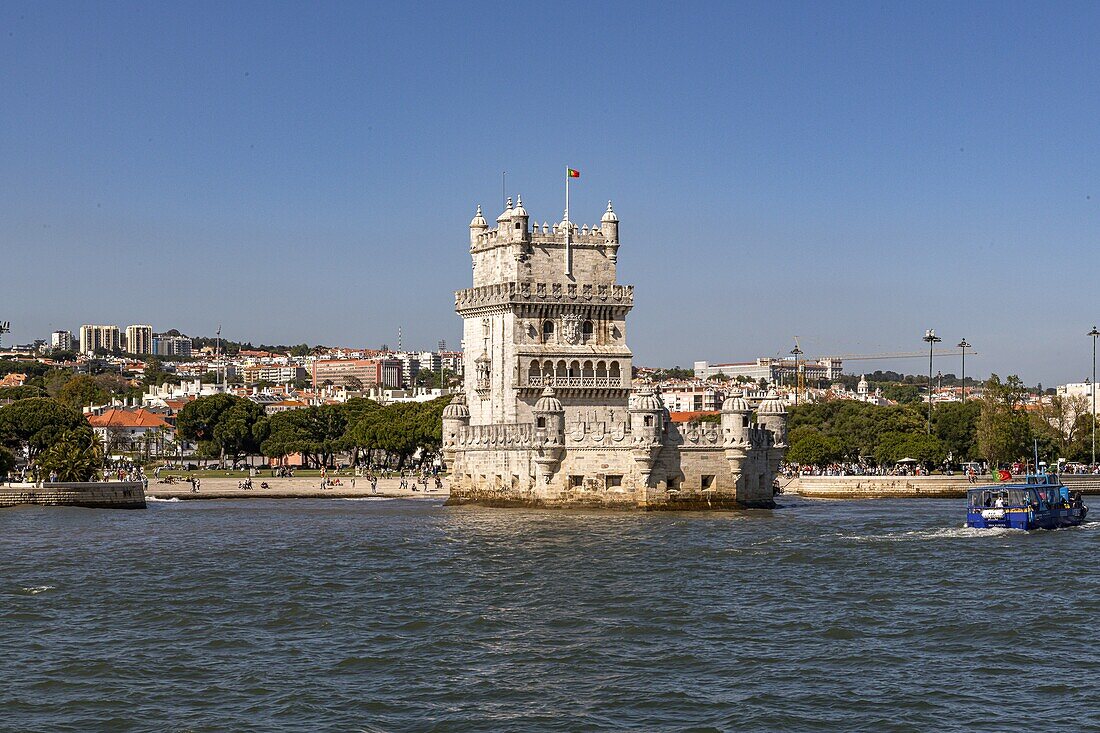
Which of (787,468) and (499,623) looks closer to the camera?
(499,623)

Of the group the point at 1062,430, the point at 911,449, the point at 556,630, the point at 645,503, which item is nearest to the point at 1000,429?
the point at 911,449

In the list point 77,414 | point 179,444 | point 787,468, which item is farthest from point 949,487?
point 179,444

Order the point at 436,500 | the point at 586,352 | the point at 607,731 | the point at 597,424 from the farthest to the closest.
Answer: the point at 436,500, the point at 586,352, the point at 597,424, the point at 607,731

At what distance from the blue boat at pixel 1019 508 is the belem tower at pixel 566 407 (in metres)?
9.79

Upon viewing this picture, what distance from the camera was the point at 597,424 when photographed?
216 feet

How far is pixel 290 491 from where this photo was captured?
9494 cm

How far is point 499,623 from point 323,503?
51.2 metres

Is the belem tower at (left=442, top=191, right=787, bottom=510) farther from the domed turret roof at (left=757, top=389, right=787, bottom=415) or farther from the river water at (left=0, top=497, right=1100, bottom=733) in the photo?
the river water at (left=0, top=497, right=1100, bottom=733)

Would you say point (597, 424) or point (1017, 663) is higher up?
point (597, 424)

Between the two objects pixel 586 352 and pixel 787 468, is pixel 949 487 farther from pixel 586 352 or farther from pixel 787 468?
pixel 586 352

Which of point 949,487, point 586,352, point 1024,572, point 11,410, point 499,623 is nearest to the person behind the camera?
point 499,623

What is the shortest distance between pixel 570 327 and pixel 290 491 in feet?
92.6

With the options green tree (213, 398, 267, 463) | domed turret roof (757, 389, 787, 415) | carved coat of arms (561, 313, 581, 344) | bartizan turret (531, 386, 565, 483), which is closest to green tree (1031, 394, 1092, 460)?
domed turret roof (757, 389, 787, 415)

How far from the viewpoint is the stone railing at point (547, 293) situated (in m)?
72.6
